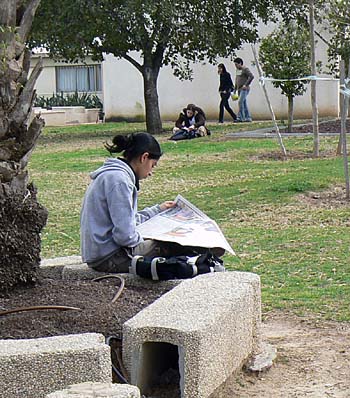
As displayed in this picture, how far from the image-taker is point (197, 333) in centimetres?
425

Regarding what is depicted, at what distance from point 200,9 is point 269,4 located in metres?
2.06

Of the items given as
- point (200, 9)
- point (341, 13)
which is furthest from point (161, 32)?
point (341, 13)

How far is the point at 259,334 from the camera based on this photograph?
5.36 meters

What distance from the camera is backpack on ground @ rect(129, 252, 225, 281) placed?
5.48 m

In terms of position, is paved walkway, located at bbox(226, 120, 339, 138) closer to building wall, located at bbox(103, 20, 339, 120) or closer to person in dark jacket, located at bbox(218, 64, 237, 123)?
person in dark jacket, located at bbox(218, 64, 237, 123)

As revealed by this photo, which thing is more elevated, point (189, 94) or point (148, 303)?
point (189, 94)

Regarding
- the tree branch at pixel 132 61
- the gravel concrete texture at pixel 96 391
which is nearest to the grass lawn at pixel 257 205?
the gravel concrete texture at pixel 96 391

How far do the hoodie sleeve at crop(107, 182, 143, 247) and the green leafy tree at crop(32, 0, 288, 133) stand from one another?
14.6 m

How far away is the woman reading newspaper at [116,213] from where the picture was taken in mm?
5609

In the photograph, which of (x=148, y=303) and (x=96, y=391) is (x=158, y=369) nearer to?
(x=148, y=303)

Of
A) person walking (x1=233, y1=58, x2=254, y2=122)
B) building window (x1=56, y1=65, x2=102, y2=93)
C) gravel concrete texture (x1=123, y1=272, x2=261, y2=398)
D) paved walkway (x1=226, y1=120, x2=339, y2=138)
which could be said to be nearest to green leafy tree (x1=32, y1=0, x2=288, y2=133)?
person walking (x1=233, y1=58, x2=254, y2=122)

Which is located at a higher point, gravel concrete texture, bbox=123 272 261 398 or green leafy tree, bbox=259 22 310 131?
green leafy tree, bbox=259 22 310 131

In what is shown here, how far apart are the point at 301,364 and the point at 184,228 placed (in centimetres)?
114

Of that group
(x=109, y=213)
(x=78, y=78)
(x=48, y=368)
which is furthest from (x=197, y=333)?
(x=78, y=78)
